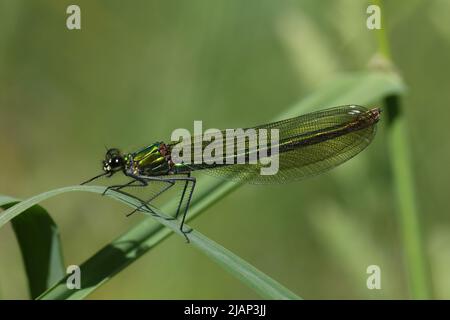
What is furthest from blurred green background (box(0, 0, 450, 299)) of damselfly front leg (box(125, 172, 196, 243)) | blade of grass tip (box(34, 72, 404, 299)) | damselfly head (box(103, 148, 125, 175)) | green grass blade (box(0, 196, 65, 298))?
green grass blade (box(0, 196, 65, 298))

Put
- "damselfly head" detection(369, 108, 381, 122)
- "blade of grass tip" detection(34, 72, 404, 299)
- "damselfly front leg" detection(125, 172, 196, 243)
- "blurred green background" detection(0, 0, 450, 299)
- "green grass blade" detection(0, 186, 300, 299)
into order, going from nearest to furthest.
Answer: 1. "green grass blade" detection(0, 186, 300, 299)
2. "blade of grass tip" detection(34, 72, 404, 299)
3. "damselfly front leg" detection(125, 172, 196, 243)
4. "damselfly head" detection(369, 108, 381, 122)
5. "blurred green background" detection(0, 0, 450, 299)

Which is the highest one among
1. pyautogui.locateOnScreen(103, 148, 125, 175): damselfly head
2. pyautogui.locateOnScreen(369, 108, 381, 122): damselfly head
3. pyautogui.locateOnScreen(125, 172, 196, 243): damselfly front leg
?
pyautogui.locateOnScreen(369, 108, 381, 122): damselfly head

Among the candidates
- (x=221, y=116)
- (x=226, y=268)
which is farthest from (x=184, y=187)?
(x=221, y=116)

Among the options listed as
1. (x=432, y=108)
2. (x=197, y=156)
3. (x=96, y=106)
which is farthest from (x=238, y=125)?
(x=197, y=156)

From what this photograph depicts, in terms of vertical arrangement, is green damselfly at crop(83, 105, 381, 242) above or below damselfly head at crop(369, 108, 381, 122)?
below

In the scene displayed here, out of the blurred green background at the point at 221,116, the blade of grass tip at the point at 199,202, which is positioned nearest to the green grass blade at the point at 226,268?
the blade of grass tip at the point at 199,202

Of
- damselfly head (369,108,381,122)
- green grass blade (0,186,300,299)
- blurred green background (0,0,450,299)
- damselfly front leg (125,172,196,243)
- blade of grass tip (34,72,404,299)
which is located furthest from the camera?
blurred green background (0,0,450,299)

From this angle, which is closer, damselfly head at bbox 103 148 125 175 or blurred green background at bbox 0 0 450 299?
damselfly head at bbox 103 148 125 175

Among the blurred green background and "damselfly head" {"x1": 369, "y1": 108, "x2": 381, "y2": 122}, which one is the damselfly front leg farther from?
the blurred green background
